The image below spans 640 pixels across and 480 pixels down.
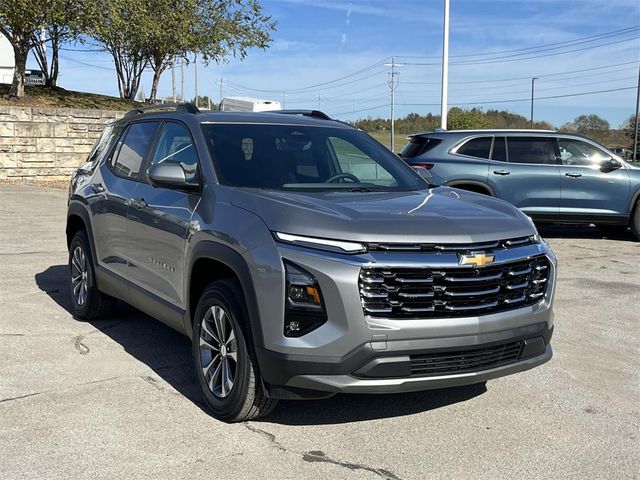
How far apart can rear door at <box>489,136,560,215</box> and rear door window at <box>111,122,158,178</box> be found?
23.5 ft

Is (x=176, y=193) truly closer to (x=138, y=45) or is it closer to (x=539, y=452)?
(x=539, y=452)

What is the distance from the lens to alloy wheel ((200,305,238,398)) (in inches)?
164

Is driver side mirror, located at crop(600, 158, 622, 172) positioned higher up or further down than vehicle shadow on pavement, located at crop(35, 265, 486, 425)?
higher up

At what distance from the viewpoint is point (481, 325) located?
383 cm

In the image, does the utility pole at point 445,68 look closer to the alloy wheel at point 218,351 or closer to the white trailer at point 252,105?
the white trailer at point 252,105

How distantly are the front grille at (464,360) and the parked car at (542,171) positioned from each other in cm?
792

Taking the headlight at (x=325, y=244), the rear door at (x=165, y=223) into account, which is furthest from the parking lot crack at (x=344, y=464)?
the rear door at (x=165, y=223)

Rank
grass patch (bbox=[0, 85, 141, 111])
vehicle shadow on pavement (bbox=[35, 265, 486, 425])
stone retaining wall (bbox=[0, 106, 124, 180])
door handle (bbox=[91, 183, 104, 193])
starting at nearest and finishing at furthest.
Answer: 1. vehicle shadow on pavement (bbox=[35, 265, 486, 425])
2. door handle (bbox=[91, 183, 104, 193])
3. stone retaining wall (bbox=[0, 106, 124, 180])
4. grass patch (bbox=[0, 85, 141, 111])

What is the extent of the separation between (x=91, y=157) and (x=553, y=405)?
4.59 metres

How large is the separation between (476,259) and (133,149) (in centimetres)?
321

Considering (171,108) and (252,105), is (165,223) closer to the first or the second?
(171,108)

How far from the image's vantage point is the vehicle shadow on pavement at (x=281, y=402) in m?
4.41

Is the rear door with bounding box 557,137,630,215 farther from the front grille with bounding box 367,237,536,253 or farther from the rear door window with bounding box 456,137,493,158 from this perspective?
the front grille with bounding box 367,237,536,253

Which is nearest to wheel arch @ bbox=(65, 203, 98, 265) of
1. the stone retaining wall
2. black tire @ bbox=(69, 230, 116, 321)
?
black tire @ bbox=(69, 230, 116, 321)
